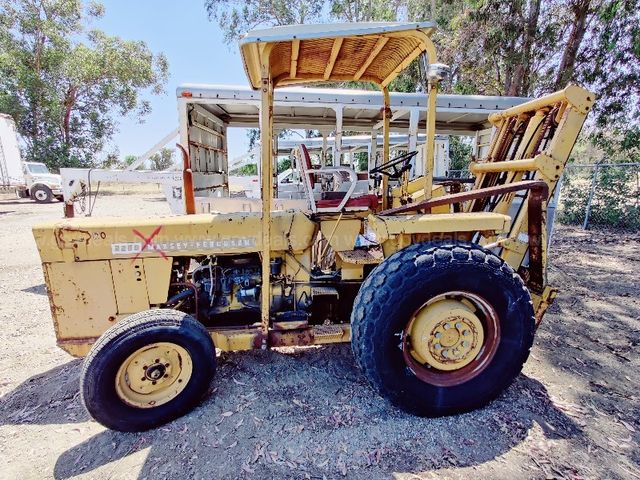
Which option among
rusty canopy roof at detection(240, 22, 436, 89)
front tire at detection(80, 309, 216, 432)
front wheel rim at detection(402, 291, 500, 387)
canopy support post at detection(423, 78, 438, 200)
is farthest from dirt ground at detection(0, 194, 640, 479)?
rusty canopy roof at detection(240, 22, 436, 89)

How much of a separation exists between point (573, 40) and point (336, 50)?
976cm

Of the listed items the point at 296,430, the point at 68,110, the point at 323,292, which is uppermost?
the point at 68,110

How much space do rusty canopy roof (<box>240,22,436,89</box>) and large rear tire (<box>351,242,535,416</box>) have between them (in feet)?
4.33

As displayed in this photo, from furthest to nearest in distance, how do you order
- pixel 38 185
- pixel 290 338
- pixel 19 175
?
1. pixel 38 185
2. pixel 19 175
3. pixel 290 338

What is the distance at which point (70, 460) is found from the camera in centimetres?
230

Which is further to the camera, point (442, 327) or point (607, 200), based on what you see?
point (607, 200)

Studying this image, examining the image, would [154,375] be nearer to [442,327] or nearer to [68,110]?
[442,327]

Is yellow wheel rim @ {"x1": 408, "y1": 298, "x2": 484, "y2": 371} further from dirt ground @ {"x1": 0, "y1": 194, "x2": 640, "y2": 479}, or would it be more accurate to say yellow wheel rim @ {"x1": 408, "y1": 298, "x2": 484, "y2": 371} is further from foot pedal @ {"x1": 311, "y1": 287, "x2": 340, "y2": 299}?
foot pedal @ {"x1": 311, "y1": 287, "x2": 340, "y2": 299}

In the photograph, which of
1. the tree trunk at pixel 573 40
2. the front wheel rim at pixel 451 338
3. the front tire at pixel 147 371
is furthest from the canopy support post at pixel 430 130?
the tree trunk at pixel 573 40

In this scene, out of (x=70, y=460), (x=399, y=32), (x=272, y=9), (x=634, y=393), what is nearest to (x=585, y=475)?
(x=634, y=393)

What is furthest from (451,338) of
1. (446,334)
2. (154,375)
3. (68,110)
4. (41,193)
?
(68,110)

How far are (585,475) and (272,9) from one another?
20.3 m

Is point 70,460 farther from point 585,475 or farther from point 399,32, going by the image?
point 399,32

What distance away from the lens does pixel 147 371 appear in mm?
2457
